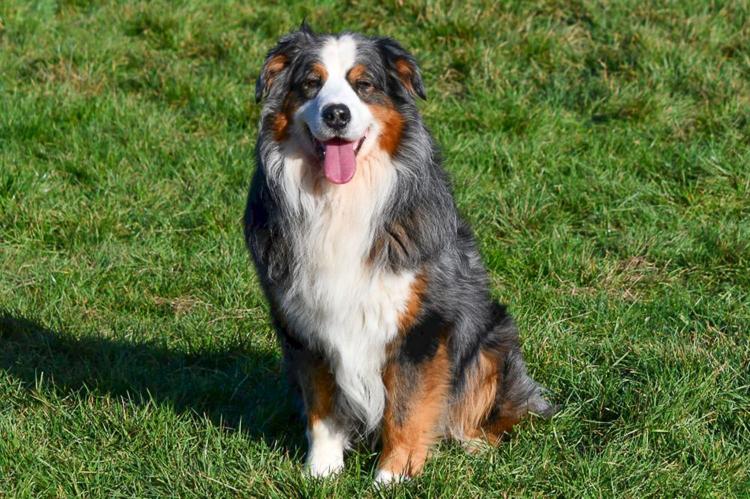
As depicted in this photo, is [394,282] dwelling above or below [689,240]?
above

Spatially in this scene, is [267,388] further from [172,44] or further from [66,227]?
[172,44]

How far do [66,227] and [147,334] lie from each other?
1292mm

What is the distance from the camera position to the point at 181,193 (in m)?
6.52

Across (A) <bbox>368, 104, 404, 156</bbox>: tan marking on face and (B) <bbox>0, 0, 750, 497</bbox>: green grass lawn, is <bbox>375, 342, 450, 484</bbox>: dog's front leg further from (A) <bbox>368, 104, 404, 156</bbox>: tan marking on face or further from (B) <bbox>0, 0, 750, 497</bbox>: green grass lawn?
(A) <bbox>368, 104, 404, 156</bbox>: tan marking on face

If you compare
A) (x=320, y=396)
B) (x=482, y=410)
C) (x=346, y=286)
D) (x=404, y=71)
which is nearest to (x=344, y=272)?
(x=346, y=286)

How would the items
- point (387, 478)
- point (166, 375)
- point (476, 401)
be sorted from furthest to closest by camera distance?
point (166, 375)
point (476, 401)
point (387, 478)

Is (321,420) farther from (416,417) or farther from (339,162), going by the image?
(339,162)

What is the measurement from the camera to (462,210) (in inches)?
247

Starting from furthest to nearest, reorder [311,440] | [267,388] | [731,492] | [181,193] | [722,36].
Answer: [722,36]
[181,193]
[267,388]
[311,440]
[731,492]

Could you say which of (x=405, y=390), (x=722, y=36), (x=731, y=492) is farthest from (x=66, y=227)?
(x=722, y=36)

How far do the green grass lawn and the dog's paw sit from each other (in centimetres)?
5

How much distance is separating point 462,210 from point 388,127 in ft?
8.30

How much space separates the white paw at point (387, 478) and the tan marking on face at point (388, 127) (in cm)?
119

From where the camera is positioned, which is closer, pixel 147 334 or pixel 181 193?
pixel 147 334
